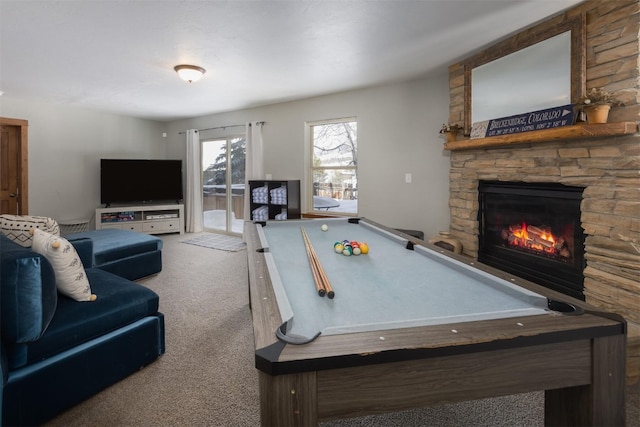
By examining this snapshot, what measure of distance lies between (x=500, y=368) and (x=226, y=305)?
8.01 ft

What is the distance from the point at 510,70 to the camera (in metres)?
2.86

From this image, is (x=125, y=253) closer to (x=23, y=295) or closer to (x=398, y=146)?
(x=23, y=295)

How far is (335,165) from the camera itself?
4.81 m

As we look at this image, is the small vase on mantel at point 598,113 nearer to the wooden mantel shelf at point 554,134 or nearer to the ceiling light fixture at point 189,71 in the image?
the wooden mantel shelf at point 554,134

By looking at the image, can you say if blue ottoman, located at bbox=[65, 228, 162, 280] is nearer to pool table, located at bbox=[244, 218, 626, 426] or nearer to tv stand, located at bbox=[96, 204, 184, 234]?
tv stand, located at bbox=[96, 204, 184, 234]

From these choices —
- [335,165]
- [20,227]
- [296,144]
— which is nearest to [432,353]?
[20,227]

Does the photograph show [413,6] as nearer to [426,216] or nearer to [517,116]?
[517,116]

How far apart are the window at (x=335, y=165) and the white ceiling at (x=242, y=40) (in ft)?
Result: 1.99

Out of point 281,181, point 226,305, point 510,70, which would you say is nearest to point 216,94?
point 281,181

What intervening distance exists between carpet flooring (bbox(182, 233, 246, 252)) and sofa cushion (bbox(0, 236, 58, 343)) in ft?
11.6

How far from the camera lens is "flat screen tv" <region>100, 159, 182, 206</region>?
5.89 m

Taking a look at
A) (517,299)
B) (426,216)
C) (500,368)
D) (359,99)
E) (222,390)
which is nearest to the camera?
(500,368)

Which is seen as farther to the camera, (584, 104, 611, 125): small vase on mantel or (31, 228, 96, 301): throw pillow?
(584, 104, 611, 125): small vase on mantel

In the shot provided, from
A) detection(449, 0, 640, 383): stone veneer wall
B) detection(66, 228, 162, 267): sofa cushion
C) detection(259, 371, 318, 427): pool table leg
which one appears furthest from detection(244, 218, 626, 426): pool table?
detection(66, 228, 162, 267): sofa cushion
